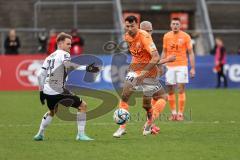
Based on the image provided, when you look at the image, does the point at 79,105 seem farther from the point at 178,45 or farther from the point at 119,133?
the point at 178,45

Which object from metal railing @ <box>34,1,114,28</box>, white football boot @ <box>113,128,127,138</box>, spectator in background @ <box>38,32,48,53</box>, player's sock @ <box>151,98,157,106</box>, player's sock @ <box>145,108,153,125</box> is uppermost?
metal railing @ <box>34,1,114,28</box>

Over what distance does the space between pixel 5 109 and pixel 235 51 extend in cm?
1748

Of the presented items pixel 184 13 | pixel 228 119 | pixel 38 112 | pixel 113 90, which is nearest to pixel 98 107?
pixel 38 112

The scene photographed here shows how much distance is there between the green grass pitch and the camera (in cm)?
1081

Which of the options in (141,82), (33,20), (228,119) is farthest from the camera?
(33,20)

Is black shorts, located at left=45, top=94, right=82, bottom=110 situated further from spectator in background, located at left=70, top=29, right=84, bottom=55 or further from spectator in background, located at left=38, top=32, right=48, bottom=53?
spectator in background, located at left=38, top=32, right=48, bottom=53

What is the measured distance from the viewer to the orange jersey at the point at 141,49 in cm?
1299

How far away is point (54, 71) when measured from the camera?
12.4m

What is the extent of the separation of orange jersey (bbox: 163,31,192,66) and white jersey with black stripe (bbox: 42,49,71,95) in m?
5.22

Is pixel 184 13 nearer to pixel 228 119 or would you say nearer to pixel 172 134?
pixel 228 119

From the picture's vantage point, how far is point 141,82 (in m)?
13.4

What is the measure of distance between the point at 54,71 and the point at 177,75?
540 cm

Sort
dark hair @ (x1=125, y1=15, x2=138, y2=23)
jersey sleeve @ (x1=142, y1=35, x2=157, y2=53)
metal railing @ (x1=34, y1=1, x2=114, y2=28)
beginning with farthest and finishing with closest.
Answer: metal railing @ (x1=34, y1=1, x2=114, y2=28) → jersey sleeve @ (x1=142, y1=35, x2=157, y2=53) → dark hair @ (x1=125, y1=15, x2=138, y2=23)

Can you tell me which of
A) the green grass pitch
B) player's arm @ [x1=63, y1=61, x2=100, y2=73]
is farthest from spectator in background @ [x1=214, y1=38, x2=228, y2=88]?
player's arm @ [x1=63, y1=61, x2=100, y2=73]
